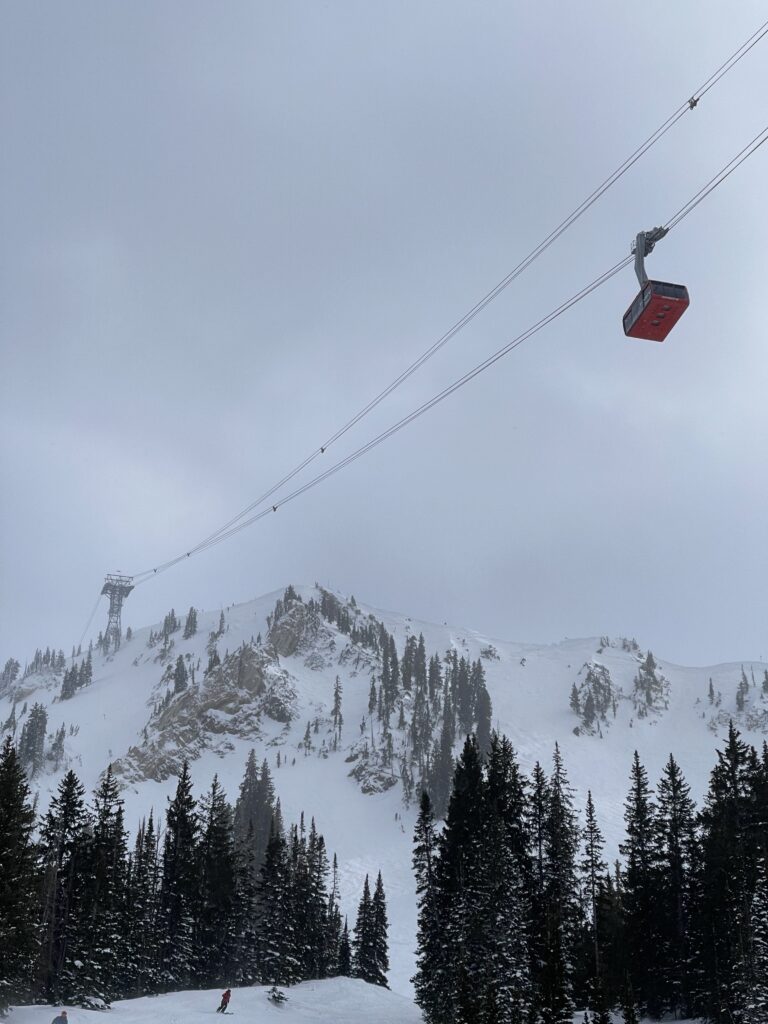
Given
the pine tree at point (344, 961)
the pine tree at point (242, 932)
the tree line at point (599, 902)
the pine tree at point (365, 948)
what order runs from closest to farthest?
the tree line at point (599, 902)
the pine tree at point (242, 932)
the pine tree at point (365, 948)
the pine tree at point (344, 961)

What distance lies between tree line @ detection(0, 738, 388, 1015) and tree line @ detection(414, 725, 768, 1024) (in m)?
21.1

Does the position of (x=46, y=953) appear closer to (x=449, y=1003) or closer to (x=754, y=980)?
(x=449, y=1003)

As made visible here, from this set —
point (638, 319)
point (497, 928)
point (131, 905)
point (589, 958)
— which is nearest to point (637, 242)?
point (638, 319)

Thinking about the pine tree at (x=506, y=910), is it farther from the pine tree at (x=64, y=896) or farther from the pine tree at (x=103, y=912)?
the pine tree at (x=64, y=896)

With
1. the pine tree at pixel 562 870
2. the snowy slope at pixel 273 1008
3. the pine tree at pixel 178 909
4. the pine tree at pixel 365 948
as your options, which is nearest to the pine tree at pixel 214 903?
the pine tree at pixel 178 909

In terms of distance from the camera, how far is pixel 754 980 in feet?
147

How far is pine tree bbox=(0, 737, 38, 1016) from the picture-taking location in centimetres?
4125

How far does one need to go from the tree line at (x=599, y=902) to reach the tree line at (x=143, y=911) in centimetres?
2107

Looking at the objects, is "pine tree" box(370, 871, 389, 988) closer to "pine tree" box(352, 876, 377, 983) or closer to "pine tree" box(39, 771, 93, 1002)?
"pine tree" box(352, 876, 377, 983)

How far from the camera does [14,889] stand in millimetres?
41812

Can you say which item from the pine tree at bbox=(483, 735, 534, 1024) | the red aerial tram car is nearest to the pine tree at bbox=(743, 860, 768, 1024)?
the pine tree at bbox=(483, 735, 534, 1024)

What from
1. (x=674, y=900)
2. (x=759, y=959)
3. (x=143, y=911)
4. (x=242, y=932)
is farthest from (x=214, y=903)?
(x=759, y=959)

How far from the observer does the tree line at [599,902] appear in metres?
47.1

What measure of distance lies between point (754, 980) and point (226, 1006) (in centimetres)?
2994
